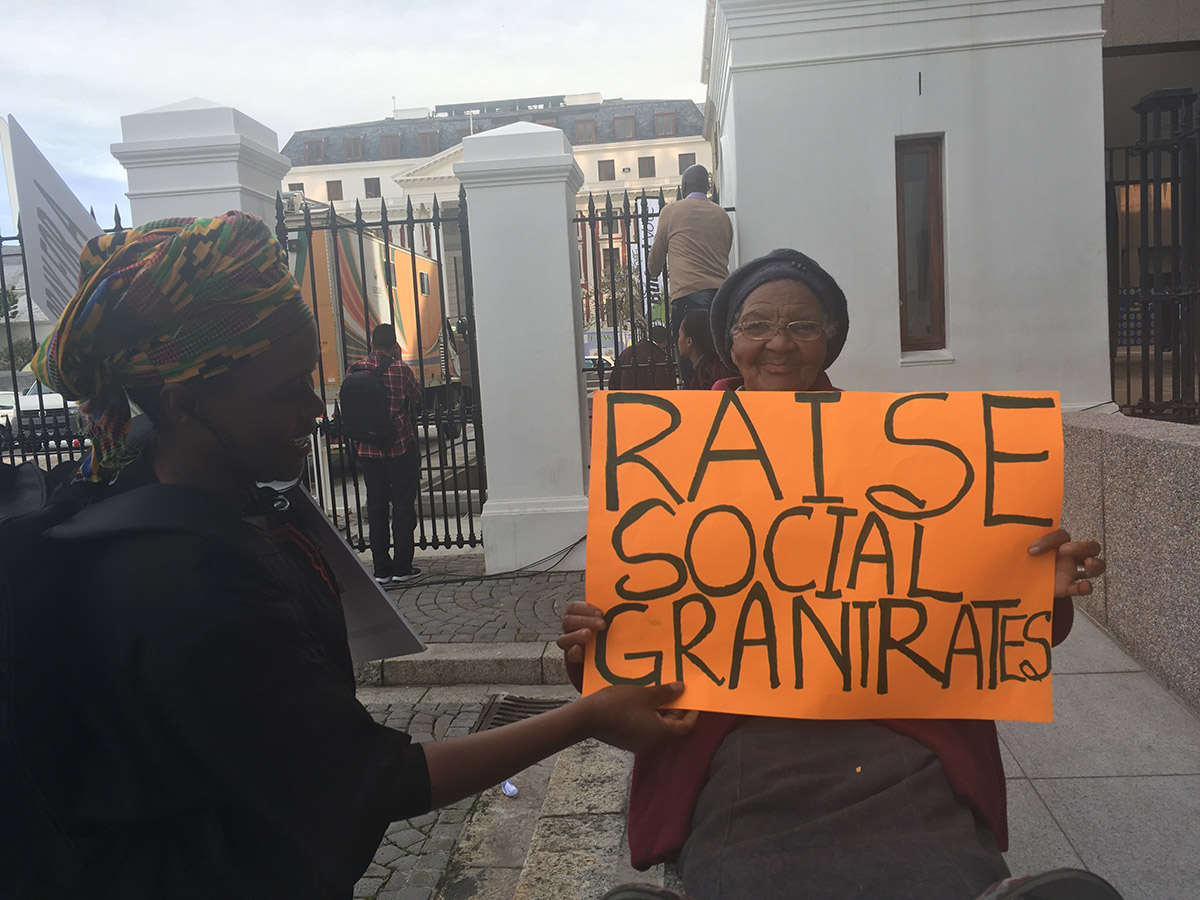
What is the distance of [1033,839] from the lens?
271 centimetres

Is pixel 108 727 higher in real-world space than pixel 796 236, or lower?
lower

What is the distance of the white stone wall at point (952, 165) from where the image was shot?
6148mm

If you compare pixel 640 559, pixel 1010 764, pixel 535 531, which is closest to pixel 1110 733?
pixel 1010 764

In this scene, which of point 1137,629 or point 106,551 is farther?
point 1137,629

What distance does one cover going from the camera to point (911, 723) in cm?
170

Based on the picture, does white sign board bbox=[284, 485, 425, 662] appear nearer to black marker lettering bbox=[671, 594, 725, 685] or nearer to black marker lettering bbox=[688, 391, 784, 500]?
black marker lettering bbox=[671, 594, 725, 685]

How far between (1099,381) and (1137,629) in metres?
2.89

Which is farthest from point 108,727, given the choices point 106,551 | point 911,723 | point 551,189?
point 551,189

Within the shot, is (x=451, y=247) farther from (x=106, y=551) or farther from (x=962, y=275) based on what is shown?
(x=106, y=551)

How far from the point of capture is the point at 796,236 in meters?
6.43

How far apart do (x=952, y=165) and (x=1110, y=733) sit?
168 inches

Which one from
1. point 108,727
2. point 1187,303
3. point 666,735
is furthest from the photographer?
point 1187,303

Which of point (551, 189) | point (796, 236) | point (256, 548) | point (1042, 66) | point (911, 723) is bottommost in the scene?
point (911, 723)

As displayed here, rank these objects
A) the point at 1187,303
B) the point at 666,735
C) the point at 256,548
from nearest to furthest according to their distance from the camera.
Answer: the point at 256,548, the point at 666,735, the point at 1187,303
